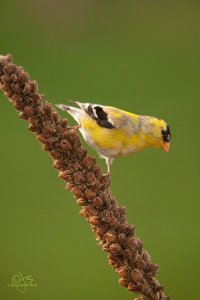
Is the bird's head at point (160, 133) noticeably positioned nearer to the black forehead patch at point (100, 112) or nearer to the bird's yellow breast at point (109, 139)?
the bird's yellow breast at point (109, 139)

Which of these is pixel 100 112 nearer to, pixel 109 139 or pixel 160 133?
pixel 109 139

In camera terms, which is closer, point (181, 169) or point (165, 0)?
point (181, 169)

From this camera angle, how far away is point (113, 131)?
322 cm

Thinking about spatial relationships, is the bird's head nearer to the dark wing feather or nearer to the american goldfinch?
the american goldfinch

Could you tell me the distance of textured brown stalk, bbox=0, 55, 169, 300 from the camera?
84.0 inches

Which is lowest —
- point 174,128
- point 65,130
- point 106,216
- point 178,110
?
point 106,216

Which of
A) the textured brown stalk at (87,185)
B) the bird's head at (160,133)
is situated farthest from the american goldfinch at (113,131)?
the textured brown stalk at (87,185)

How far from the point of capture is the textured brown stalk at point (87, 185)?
2133 mm

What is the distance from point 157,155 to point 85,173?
386cm

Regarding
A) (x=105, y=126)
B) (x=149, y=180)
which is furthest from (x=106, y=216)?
(x=149, y=180)

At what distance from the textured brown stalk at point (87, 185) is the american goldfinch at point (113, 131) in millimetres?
692

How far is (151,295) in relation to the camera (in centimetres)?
206

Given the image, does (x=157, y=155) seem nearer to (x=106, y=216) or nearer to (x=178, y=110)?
(x=178, y=110)

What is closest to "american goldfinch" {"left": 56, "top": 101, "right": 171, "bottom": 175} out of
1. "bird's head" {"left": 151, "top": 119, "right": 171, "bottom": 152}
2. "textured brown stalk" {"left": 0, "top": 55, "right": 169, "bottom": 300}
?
"bird's head" {"left": 151, "top": 119, "right": 171, "bottom": 152}
